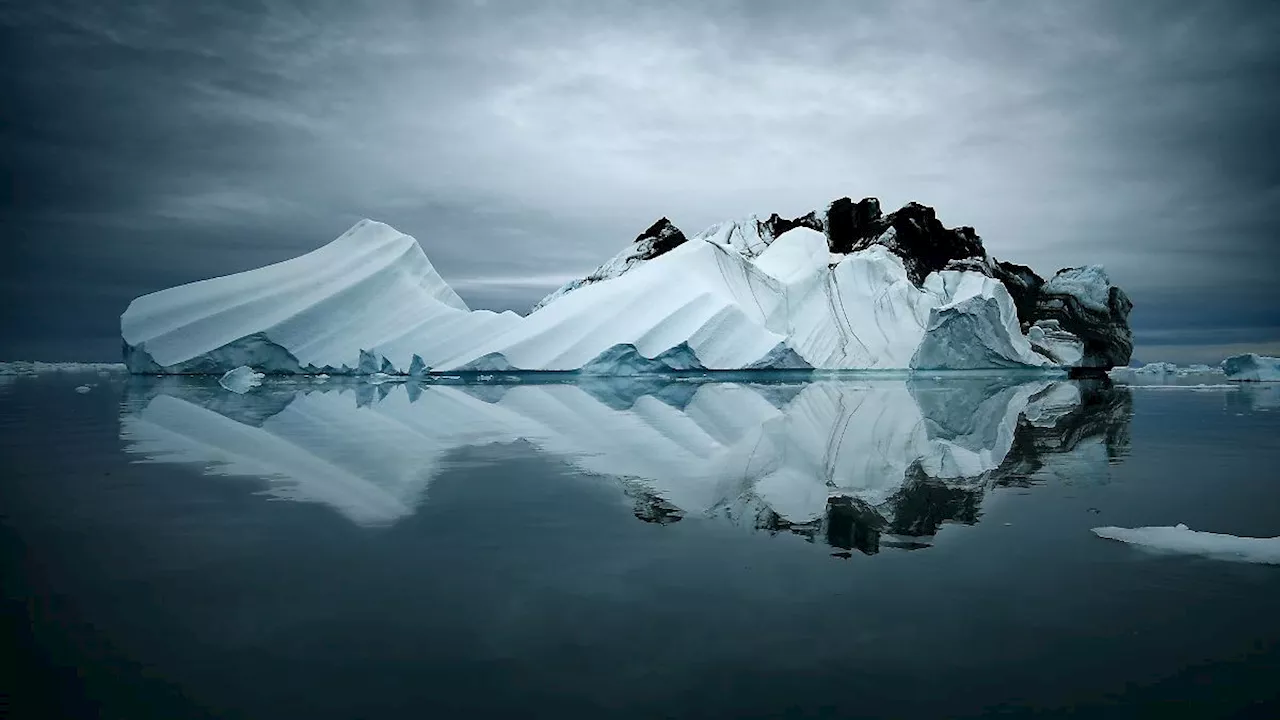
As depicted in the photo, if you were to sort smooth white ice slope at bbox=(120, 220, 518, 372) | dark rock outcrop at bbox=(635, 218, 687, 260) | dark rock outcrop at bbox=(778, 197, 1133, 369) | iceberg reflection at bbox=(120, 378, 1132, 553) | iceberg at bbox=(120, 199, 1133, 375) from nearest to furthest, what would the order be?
iceberg reflection at bbox=(120, 378, 1132, 553), iceberg at bbox=(120, 199, 1133, 375), smooth white ice slope at bbox=(120, 220, 518, 372), dark rock outcrop at bbox=(778, 197, 1133, 369), dark rock outcrop at bbox=(635, 218, 687, 260)

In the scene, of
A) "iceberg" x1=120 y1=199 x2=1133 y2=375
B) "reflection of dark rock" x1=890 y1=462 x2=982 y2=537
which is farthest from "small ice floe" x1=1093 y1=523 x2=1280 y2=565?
"iceberg" x1=120 y1=199 x2=1133 y2=375

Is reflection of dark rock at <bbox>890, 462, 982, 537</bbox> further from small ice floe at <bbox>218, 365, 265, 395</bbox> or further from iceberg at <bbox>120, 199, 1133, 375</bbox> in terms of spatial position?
iceberg at <bbox>120, 199, 1133, 375</bbox>

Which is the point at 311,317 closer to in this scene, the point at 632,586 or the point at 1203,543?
the point at 632,586

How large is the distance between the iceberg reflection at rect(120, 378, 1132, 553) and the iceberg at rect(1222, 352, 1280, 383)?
1506 cm

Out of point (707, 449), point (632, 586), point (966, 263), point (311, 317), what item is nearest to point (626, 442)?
point (707, 449)

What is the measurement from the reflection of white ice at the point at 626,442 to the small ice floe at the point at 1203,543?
1318mm

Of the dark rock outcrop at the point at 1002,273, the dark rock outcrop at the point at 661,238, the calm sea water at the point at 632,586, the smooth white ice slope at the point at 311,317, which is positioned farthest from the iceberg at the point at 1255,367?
the smooth white ice slope at the point at 311,317

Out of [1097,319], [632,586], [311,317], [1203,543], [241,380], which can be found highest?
[1097,319]

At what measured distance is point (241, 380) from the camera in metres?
20.7

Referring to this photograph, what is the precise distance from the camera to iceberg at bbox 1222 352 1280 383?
2427 centimetres

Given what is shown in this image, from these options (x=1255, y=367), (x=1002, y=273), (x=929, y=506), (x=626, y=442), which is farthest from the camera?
(x=1002, y=273)

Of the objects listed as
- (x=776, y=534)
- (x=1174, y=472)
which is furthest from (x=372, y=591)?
(x=1174, y=472)

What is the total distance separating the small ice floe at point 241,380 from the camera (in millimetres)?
18972

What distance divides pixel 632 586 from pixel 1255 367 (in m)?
29.5
